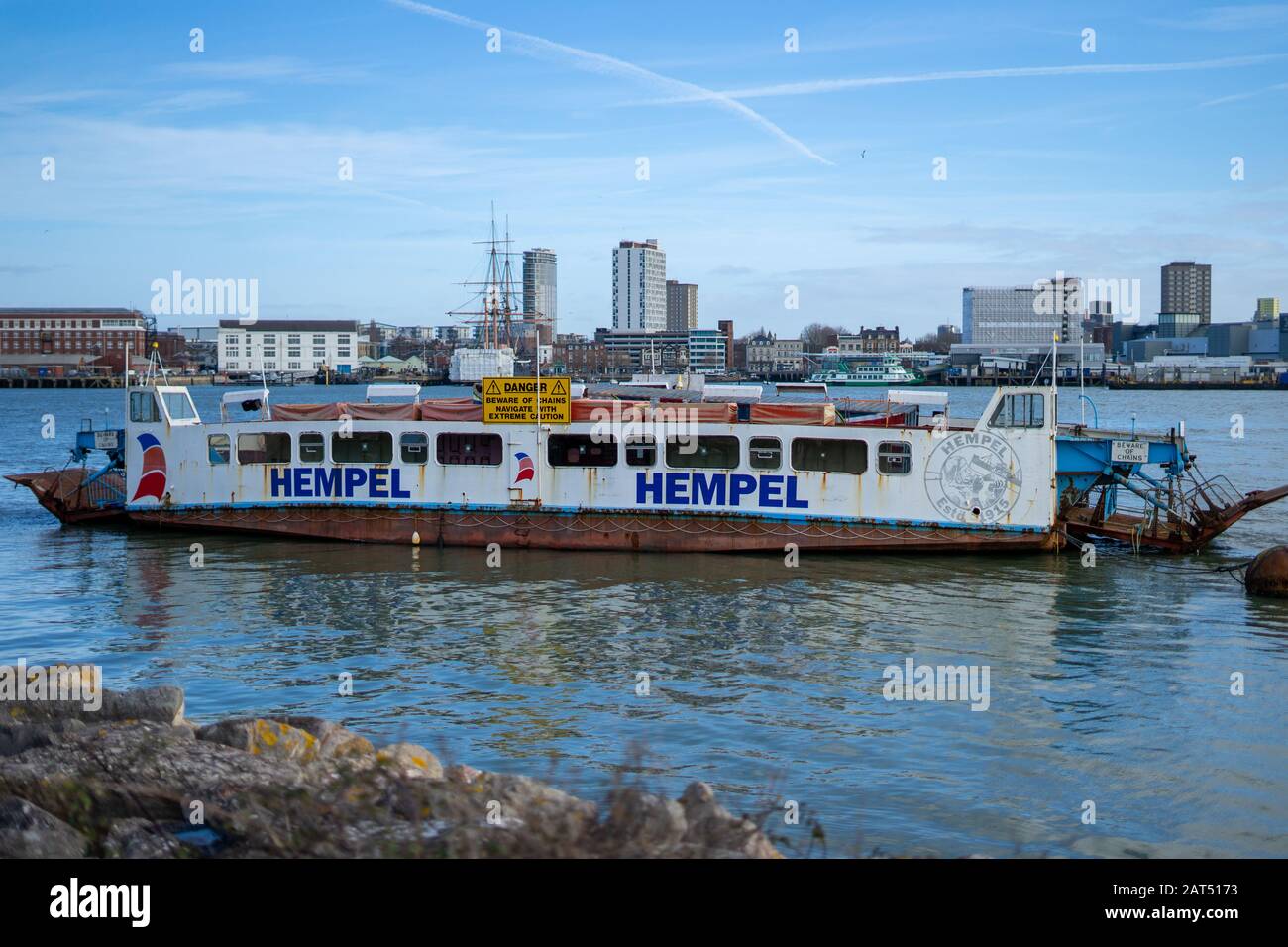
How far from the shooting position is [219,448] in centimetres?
3525

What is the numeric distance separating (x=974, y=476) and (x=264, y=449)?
19997 mm

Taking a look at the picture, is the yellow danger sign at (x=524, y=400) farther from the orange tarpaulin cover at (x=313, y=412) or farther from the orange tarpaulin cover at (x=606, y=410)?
the orange tarpaulin cover at (x=313, y=412)

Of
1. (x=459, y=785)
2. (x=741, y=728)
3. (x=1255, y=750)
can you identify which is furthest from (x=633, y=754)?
(x=1255, y=750)

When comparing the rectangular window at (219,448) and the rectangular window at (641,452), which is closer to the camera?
the rectangular window at (641,452)

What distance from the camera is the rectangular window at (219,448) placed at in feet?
115

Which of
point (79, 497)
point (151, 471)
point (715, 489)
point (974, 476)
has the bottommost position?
point (79, 497)

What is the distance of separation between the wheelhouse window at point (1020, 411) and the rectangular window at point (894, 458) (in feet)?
7.51

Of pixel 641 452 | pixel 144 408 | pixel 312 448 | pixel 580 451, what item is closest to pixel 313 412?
pixel 312 448

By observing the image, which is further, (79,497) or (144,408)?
(79,497)

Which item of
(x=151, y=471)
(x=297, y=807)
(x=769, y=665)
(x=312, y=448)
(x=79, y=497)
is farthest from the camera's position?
(x=79, y=497)

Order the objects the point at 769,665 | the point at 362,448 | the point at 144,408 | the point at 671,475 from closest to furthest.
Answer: the point at 769,665 → the point at 671,475 → the point at 362,448 → the point at 144,408

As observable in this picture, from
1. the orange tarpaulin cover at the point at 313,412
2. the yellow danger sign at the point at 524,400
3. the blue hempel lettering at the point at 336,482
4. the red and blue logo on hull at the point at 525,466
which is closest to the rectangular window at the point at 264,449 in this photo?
the blue hempel lettering at the point at 336,482

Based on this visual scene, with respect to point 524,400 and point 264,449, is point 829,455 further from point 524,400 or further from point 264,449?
point 264,449

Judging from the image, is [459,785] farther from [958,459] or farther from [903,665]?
[958,459]
